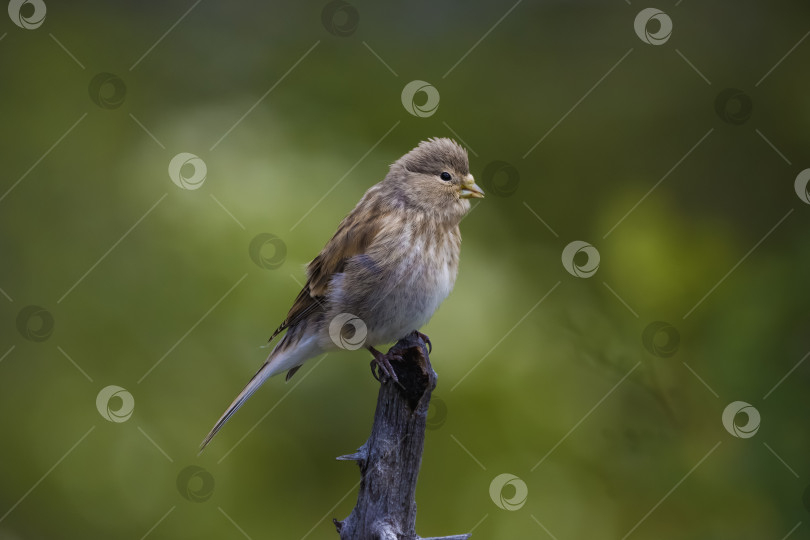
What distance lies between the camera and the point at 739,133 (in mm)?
7105

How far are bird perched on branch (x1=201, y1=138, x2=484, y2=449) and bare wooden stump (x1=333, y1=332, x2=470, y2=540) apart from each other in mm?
695

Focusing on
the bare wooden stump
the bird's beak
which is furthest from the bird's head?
the bare wooden stump

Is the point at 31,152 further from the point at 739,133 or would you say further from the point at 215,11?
the point at 739,133

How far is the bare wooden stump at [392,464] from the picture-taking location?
4062mm

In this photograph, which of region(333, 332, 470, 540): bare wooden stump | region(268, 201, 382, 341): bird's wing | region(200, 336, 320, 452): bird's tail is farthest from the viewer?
region(200, 336, 320, 452): bird's tail

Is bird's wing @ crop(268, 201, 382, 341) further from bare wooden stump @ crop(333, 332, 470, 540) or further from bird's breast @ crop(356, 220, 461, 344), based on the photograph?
bare wooden stump @ crop(333, 332, 470, 540)

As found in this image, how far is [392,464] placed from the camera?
13.5ft

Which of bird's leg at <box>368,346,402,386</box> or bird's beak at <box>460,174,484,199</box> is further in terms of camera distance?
bird's beak at <box>460,174,484,199</box>

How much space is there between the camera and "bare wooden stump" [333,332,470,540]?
4.06 m

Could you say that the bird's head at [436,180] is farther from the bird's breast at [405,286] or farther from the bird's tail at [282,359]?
the bird's tail at [282,359]

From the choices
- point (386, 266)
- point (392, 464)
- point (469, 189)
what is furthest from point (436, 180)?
point (392, 464)

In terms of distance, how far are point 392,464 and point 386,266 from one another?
1259mm

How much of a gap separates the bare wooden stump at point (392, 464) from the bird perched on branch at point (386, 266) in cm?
69

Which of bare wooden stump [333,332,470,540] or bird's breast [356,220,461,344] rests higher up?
bird's breast [356,220,461,344]
